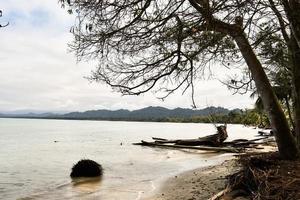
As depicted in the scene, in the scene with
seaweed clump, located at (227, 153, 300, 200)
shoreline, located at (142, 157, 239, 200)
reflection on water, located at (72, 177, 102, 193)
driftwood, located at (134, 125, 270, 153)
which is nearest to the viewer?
seaweed clump, located at (227, 153, 300, 200)

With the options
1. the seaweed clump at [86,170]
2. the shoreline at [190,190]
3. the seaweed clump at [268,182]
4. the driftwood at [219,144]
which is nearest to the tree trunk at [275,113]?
the seaweed clump at [268,182]

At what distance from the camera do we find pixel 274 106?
1273cm

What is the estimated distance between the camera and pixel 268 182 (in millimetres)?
8789

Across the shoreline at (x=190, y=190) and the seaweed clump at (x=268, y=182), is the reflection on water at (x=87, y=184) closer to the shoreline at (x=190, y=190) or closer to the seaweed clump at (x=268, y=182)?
the shoreline at (x=190, y=190)

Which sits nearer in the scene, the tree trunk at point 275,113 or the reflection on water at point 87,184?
the tree trunk at point 275,113

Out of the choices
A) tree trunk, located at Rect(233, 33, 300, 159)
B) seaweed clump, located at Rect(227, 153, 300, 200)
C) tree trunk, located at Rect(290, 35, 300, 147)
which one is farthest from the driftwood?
seaweed clump, located at Rect(227, 153, 300, 200)

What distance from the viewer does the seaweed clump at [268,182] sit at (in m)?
8.09

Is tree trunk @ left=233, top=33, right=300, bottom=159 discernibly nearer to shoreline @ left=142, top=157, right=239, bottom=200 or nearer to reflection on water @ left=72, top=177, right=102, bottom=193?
shoreline @ left=142, top=157, right=239, bottom=200

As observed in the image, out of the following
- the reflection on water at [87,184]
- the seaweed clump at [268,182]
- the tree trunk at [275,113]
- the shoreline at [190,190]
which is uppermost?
the tree trunk at [275,113]

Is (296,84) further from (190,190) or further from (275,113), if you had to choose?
(190,190)

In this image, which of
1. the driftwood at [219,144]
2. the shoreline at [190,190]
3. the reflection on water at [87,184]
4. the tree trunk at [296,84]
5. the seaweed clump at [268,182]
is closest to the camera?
the seaweed clump at [268,182]

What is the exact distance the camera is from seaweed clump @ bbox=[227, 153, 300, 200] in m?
8.09

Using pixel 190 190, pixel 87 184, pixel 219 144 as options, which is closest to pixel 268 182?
pixel 190 190

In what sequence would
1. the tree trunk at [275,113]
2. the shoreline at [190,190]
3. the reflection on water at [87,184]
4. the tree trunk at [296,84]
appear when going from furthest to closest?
the reflection on water at [87,184]
the tree trunk at [275,113]
the shoreline at [190,190]
the tree trunk at [296,84]
